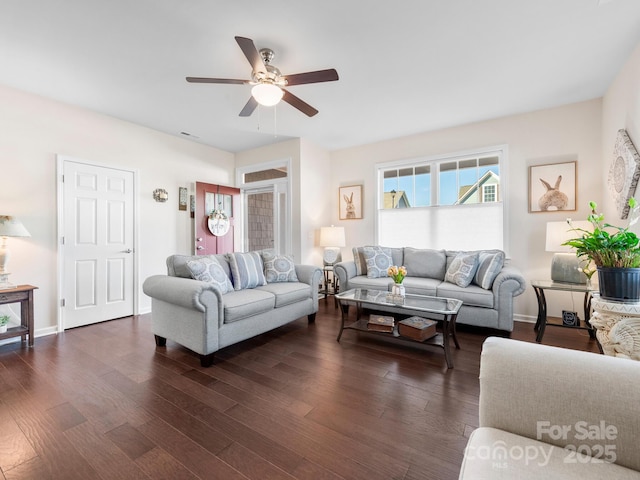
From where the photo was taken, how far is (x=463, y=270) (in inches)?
134

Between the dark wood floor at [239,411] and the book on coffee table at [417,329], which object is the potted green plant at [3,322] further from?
the book on coffee table at [417,329]

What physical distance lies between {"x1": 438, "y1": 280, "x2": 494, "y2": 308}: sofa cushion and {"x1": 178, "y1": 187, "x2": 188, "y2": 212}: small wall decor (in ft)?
12.8

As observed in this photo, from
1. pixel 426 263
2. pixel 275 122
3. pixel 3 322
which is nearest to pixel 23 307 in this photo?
pixel 3 322

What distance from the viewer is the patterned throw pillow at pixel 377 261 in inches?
159

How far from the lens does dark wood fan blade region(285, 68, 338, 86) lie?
212 cm

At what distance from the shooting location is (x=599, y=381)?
86cm

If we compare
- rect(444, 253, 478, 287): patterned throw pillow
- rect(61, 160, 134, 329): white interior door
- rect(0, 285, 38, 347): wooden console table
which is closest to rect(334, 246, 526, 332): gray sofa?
rect(444, 253, 478, 287): patterned throw pillow

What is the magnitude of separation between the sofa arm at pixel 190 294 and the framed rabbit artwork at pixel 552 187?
3.85 m

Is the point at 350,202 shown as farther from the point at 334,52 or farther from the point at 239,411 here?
the point at 239,411

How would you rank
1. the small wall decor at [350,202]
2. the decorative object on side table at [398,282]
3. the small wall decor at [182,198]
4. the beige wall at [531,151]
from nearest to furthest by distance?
the decorative object on side table at [398,282]
the beige wall at [531,151]
the small wall decor at [182,198]
the small wall decor at [350,202]

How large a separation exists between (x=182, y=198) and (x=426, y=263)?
3.80 m

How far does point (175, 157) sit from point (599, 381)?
16.5 feet

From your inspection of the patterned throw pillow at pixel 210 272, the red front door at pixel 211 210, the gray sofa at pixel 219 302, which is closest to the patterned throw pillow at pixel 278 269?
the gray sofa at pixel 219 302

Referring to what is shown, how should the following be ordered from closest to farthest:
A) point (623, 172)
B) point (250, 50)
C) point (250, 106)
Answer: point (250, 50), point (623, 172), point (250, 106)
